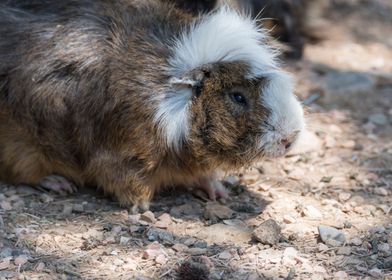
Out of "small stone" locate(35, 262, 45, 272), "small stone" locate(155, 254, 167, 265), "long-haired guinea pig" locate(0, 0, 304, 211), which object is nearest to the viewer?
"small stone" locate(35, 262, 45, 272)

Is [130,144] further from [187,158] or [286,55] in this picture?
[286,55]

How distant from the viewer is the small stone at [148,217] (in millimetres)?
4484

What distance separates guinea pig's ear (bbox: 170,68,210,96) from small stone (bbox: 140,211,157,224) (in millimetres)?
833

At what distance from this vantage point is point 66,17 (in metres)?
4.79

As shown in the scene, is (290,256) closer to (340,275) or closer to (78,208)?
(340,275)

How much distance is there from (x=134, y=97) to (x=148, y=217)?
0.77 metres

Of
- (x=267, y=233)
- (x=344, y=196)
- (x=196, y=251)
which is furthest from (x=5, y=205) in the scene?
(x=344, y=196)

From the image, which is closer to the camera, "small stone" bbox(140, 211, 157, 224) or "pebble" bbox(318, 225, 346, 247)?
"pebble" bbox(318, 225, 346, 247)

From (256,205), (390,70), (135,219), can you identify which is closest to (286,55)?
(390,70)

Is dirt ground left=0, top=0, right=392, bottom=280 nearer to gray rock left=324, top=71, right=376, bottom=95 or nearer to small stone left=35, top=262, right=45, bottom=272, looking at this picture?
small stone left=35, top=262, right=45, bottom=272

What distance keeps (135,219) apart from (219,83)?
102 cm

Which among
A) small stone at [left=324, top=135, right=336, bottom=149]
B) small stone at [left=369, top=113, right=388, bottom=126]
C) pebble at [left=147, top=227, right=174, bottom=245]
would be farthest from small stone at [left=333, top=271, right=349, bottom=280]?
small stone at [left=369, top=113, right=388, bottom=126]

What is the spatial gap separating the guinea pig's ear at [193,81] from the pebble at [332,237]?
1145 mm

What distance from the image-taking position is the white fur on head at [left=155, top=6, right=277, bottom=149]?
4.38 m
